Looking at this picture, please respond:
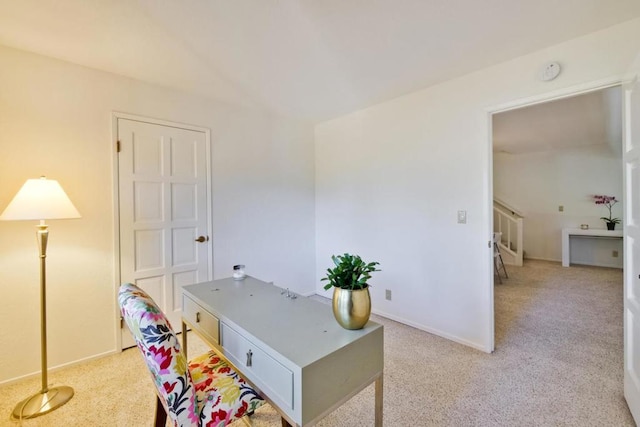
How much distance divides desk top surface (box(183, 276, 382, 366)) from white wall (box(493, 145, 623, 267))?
260 inches

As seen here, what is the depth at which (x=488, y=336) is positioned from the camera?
2385 mm

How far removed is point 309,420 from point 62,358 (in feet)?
7.75

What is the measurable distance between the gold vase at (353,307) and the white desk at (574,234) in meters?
6.29

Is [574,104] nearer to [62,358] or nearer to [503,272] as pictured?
[503,272]

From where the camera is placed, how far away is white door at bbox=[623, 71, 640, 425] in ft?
5.04

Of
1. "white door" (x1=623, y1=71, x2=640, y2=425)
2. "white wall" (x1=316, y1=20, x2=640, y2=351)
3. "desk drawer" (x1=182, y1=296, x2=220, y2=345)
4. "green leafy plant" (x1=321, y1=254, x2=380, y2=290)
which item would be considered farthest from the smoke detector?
"desk drawer" (x1=182, y1=296, x2=220, y2=345)

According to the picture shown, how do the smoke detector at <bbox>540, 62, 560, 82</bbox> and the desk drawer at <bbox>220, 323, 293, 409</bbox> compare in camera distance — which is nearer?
the desk drawer at <bbox>220, 323, 293, 409</bbox>

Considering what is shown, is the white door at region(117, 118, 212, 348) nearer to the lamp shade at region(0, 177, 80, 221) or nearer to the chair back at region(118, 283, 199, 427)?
the lamp shade at region(0, 177, 80, 221)

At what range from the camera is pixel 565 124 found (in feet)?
13.3

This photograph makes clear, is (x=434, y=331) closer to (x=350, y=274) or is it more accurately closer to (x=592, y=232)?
(x=350, y=274)

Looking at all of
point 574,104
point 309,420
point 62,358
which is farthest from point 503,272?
point 62,358

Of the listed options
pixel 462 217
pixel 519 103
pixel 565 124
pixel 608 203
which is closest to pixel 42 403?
pixel 462 217

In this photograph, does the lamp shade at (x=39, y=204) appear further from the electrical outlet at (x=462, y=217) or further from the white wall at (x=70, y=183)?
the electrical outlet at (x=462, y=217)

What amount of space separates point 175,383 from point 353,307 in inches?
27.6
